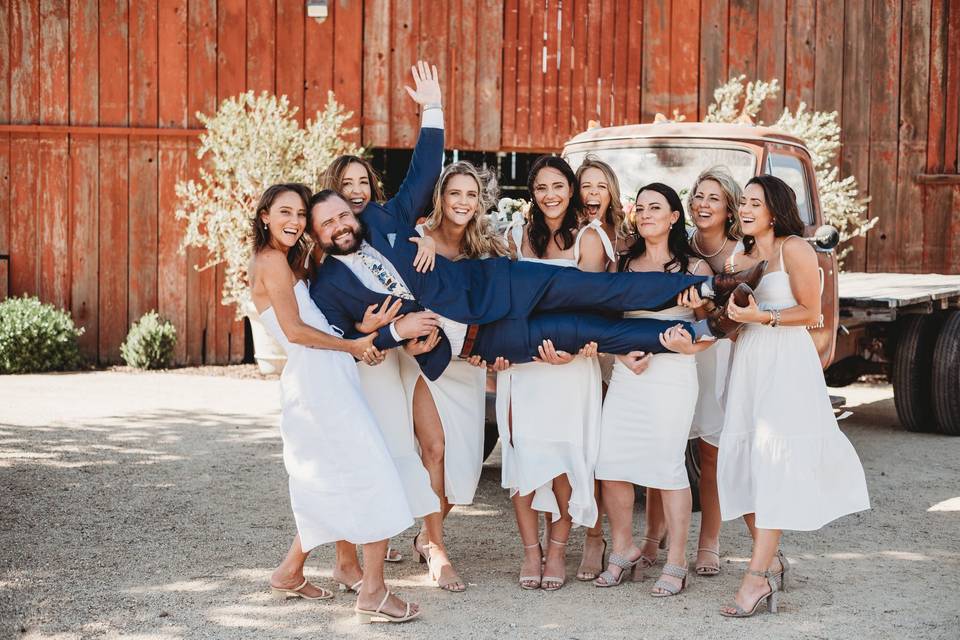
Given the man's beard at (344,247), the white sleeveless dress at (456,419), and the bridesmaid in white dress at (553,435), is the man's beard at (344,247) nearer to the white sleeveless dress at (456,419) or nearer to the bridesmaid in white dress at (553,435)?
the white sleeveless dress at (456,419)

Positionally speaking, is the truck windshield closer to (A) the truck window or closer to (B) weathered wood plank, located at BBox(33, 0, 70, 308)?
(A) the truck window

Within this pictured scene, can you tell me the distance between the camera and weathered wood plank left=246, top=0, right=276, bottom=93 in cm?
1123

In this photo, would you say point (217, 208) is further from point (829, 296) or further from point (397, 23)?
point (829, 296)

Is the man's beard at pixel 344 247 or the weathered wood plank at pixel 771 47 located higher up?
the weathered wood plank at pixel 771 47

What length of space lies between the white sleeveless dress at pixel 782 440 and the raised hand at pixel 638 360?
37 cm

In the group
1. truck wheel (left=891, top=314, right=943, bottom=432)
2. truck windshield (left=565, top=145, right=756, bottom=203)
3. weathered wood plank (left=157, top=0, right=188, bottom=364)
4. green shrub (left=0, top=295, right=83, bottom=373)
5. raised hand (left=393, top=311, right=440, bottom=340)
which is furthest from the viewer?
weathered wood plank (left=157, top=0, right=188, bottom=364)

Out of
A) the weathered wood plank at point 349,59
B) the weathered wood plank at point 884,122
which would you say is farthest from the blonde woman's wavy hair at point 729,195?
the weathered wood plank at point 884,122

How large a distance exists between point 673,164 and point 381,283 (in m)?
2.99

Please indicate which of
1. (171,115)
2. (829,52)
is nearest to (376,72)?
(171,115)

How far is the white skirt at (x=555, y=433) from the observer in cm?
447

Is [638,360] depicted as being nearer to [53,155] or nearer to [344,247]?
[344,247]

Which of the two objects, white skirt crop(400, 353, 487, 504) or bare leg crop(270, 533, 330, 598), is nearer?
bare leg crop(270, 533, 330, 598)

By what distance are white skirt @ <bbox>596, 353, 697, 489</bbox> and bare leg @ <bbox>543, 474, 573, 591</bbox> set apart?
0.57 feet

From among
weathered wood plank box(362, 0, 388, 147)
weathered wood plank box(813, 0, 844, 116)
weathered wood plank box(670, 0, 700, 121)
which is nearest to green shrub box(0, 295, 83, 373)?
weathered wood plank box(362, 0, 388, 147)
